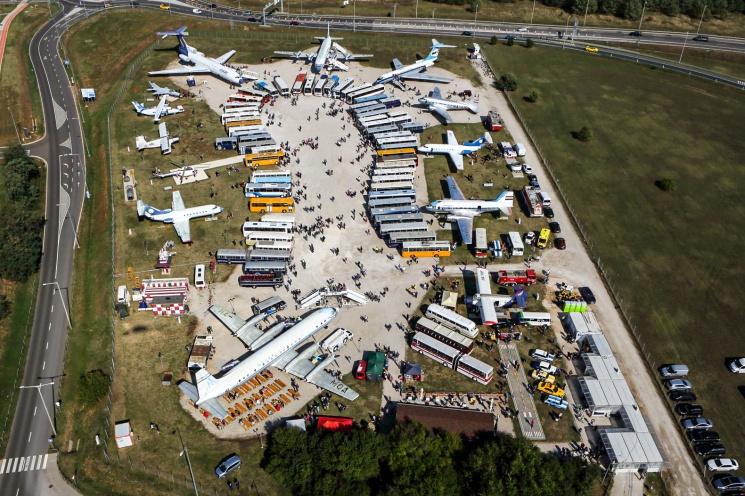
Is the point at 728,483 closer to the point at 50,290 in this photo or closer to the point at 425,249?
the point at 425,249

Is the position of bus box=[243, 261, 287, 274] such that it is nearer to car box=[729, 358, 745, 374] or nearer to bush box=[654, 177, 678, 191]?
car box=[729, 358, 745, 374]

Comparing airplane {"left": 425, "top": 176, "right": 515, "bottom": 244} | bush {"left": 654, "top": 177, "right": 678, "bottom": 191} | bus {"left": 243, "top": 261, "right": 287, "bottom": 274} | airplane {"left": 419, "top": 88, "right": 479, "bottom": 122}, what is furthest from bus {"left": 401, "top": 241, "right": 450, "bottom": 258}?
bush {"left": 654, "top": 177, "right": 678, "bottom": 191}

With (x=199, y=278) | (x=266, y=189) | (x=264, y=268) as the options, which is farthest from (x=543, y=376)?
(x=266, y=189)

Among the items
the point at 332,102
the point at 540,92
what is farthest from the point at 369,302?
the point at 540,92

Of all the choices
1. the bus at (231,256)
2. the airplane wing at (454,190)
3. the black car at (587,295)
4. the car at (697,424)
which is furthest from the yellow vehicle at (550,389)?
the bus at (231,256)

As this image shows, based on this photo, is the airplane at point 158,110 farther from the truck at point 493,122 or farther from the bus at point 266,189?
the truck at point 493,122
